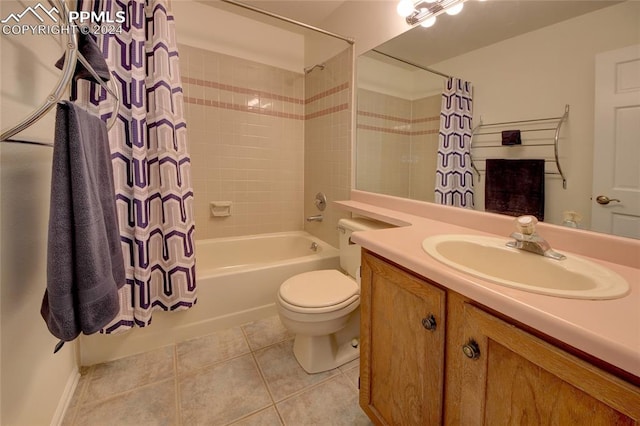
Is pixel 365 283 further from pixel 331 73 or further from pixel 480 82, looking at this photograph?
pixel 331 73

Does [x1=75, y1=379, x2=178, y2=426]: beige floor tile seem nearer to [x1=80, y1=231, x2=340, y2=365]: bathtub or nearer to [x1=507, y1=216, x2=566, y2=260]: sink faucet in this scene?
[x1=80, y1=231, x2=340, y2=365]: bathtub

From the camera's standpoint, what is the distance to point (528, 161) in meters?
1.05

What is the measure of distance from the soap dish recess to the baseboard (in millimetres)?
1298

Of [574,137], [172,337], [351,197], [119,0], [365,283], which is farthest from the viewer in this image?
[351,197]

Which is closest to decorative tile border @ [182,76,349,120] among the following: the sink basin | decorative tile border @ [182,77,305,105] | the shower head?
decorative tile border @ [182,77,305,105]

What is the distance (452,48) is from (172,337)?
222 centimetres

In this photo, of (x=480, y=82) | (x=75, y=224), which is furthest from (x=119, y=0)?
(x=480, y=82)

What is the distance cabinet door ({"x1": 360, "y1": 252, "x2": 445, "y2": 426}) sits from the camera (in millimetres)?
759

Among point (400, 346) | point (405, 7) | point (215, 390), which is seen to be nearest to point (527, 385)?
point (400, 346)

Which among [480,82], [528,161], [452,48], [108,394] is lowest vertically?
[108,394]

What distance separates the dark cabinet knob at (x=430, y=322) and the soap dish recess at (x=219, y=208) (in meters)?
1.98

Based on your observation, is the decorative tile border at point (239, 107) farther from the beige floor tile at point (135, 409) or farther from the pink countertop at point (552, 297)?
the beige floor tile at point (135, 409)

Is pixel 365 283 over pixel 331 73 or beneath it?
beneath

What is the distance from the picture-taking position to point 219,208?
2.37m
